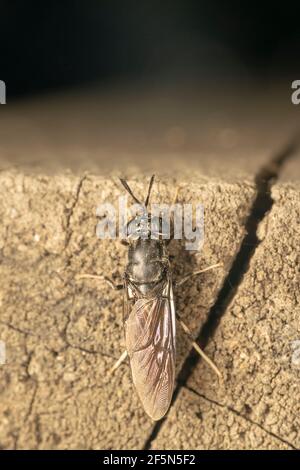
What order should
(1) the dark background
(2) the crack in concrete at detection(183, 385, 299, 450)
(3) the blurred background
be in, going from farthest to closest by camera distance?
(1) the dark background, (3) the blurred background, (2) the crack in concrete at detection(183, 385, 299, 450)

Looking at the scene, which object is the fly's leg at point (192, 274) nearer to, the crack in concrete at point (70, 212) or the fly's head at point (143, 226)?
the fly's head at point (143, 226)

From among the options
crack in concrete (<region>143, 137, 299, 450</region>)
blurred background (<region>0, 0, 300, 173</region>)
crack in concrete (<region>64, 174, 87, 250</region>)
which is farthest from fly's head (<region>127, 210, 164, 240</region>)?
blurred background (<region>0, 0, 300, 173</region>)

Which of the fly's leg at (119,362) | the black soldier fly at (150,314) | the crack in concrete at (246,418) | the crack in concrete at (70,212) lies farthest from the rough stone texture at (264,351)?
the crack in concrete at (70,212)

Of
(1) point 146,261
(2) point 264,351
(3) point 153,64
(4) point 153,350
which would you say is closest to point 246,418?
(2) point 264,351

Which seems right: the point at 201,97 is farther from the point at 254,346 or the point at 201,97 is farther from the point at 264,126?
the point at 254,346

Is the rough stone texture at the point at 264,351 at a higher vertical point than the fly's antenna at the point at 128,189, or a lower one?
lower

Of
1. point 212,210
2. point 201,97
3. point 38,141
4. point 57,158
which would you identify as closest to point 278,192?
point 212,210

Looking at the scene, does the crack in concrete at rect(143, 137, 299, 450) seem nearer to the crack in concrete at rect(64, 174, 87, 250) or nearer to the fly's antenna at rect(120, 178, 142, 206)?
the fly's antenna at rect(120, 178, 142, 206)
